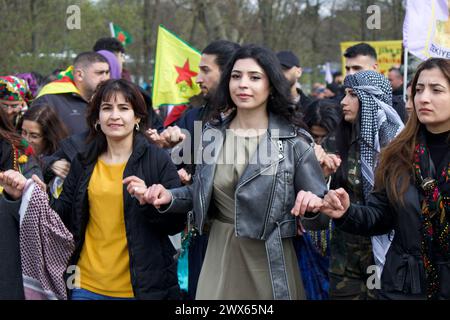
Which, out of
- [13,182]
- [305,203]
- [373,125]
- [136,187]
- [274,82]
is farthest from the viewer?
[373,125]

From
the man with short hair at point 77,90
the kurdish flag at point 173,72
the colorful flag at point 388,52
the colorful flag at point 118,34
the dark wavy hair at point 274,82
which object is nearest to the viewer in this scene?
the dark wavy hair at point 274,82

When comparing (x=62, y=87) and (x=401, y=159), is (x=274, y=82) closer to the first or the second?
(x=401, y=159)

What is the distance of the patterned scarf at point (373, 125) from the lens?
4661 mm

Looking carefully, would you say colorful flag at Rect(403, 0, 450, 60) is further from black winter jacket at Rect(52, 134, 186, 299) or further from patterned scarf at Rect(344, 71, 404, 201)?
black winter jacket at Rect(52, 134, 186, 299)

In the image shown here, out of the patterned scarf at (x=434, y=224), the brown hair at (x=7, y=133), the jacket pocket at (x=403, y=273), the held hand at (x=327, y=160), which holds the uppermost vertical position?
the brown hair at (x=7, y=133)

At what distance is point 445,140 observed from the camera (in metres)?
3.55

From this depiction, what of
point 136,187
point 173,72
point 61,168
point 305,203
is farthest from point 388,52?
point 305,203

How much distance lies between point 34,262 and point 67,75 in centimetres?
333

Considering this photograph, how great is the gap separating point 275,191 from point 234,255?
421mm

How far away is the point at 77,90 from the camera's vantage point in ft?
22.1

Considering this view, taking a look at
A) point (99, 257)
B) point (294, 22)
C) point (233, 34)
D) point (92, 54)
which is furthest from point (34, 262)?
point (294, 22)

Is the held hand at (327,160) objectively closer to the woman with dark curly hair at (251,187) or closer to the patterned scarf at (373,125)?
the woman with dark curly hair at (251,187)

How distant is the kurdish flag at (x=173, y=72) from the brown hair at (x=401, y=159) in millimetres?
4237

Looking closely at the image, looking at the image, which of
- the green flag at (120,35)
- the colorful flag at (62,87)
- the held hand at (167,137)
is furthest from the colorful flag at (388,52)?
the held hand at (167,137)
